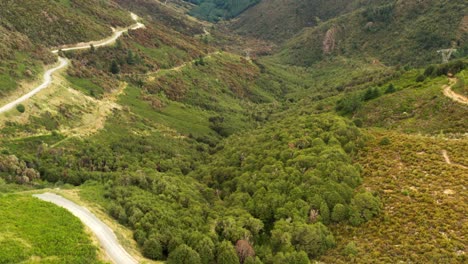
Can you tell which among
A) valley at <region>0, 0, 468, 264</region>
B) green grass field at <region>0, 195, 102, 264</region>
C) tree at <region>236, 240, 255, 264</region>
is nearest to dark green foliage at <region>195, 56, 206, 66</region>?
valley at <region>0, 0, 468, 264</region>

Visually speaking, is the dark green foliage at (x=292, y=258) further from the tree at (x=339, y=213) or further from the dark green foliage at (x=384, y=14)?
the dark green foliage at (x=384, y=14)

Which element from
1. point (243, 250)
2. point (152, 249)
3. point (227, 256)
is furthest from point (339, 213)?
point (152, 249)

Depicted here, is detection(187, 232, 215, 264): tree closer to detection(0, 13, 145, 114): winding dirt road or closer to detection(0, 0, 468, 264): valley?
detection(0, 0, 468, 264): valley

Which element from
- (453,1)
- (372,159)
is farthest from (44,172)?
(453,1)

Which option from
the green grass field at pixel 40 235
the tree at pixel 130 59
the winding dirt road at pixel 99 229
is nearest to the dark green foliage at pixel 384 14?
the tree at pixel 130 59

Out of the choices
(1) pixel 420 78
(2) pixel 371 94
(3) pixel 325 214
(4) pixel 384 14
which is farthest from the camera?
(4) pixel 384 14

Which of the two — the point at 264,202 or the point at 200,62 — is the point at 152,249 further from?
the point at 200,62

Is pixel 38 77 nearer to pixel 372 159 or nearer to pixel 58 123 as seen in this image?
pixel 58 123
